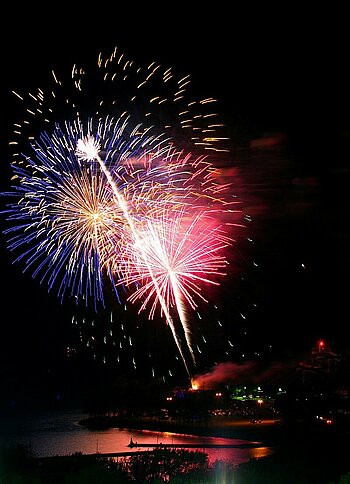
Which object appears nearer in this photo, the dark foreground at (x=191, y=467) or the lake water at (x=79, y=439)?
the dark foreground at (x=191, y=467)

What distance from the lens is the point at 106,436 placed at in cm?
4128

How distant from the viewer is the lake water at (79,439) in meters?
28.0

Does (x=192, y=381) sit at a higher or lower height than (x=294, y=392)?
higher

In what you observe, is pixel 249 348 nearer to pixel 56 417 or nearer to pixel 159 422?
pixel 159 422

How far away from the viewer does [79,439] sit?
130ft

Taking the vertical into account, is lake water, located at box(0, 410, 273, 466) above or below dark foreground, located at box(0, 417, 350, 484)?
above

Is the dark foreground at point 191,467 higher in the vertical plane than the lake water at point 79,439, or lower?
lower

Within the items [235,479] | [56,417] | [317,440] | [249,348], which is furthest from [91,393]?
[235,479]

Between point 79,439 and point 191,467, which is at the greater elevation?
point 79,439

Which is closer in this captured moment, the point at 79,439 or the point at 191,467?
the point at 191,467

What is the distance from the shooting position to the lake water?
91.8 feet

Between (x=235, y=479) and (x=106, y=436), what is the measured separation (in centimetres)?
2977

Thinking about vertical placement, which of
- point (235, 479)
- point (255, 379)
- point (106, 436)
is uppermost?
point (255, 379)

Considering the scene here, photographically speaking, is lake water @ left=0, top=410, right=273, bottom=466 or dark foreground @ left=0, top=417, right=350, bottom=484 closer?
dark foreground @ left=0, top=417, right=350, bottom=484
